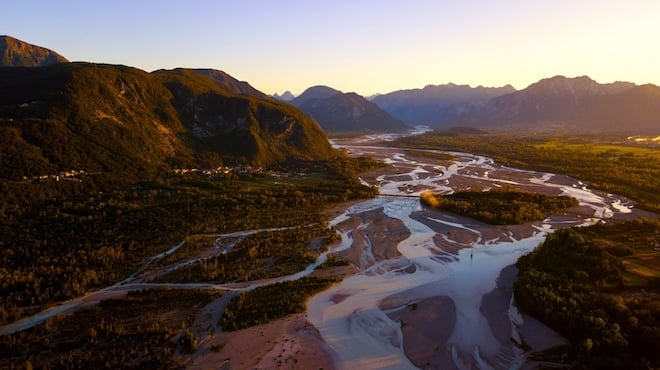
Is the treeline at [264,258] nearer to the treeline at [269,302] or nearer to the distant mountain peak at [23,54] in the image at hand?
the treeline at [269,302]

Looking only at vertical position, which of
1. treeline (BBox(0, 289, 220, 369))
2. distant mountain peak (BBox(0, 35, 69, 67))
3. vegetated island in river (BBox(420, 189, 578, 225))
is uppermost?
distant mountain peak (BBox(0, 35, 69, 67))

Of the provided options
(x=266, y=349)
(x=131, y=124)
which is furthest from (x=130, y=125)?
(x=266, y=349)

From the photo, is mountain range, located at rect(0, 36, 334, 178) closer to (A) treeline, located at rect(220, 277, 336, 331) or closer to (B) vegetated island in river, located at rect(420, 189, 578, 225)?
A: (A) treeline, located at rect(220, 277, 336, 331)

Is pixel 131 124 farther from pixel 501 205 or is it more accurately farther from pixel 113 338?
pixel 501 205

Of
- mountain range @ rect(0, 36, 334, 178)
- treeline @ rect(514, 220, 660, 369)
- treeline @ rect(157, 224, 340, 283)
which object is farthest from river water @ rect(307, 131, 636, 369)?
mountain range @ rect(0, 36, 334, 178)

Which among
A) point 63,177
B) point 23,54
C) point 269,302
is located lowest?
point 269,302

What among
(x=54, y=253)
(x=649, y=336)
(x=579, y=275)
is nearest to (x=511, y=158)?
(x=579, y=275)

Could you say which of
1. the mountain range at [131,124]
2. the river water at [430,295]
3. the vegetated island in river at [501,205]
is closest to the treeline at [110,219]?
the mountain range at [131,124]
